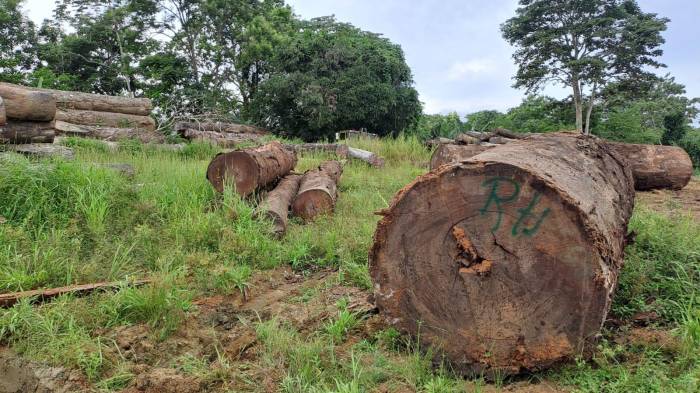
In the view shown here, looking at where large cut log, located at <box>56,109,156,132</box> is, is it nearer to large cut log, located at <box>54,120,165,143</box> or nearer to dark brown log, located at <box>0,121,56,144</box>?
large cut log, located at <box>54,120,165,143</box>

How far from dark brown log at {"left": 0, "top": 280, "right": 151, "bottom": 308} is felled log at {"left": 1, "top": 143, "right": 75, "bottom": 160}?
12.5 feet

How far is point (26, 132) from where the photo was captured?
267 inches

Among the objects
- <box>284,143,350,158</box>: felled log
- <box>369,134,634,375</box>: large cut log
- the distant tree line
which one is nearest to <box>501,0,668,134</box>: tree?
the distant tree line

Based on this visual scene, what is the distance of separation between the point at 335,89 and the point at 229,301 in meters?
15.7

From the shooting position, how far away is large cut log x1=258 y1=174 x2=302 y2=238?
15.8ft

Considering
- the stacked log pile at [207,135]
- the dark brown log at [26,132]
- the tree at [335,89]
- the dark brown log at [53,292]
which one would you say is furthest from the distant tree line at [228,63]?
the dark brown log at [53,292]

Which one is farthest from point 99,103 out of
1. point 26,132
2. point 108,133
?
point 26,132

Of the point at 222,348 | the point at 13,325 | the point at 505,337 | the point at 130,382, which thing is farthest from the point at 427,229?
the point at 13,325

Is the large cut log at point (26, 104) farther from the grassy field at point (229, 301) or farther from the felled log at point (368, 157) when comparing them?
the felled log at point (368, 157)

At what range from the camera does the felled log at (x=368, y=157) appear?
10.5 meters

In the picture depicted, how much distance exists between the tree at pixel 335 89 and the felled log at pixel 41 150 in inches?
464

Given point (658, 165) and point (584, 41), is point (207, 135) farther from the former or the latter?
point (584, 41)

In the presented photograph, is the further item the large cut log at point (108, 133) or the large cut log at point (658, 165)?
the large cut log at point (108, 133)

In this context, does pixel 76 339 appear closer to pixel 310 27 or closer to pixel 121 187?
pixel 121 187
